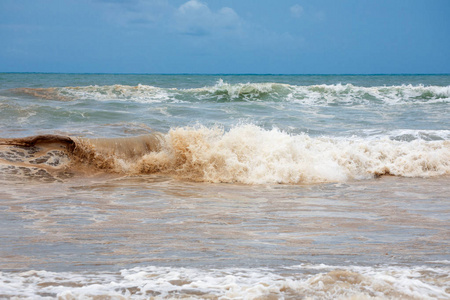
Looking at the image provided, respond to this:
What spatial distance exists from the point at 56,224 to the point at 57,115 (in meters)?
9.06

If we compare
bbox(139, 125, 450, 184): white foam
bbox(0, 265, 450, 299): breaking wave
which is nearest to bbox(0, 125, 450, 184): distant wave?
bbox(139, 125, 450, 184): white foam

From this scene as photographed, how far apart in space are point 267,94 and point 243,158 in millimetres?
15746

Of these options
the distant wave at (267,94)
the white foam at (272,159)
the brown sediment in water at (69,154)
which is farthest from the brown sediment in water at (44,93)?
the white foam at (272,159)

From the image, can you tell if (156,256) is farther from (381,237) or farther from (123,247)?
(381,237)

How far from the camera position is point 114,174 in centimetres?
784

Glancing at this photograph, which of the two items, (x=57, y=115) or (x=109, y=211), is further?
(x=57, y=115)

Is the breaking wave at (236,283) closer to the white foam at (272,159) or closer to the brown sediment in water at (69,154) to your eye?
the white foam at (272,159)

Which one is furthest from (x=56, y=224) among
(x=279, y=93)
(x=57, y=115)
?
(x=279, y=93)

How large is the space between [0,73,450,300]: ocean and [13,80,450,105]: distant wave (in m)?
9.20

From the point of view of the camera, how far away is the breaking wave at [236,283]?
9.61ft

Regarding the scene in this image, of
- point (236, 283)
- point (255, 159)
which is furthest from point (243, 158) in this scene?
point (236, 283)

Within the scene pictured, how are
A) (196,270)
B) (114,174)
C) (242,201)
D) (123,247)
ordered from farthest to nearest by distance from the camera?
(114,174), (242,201), (123,247), (196,270)

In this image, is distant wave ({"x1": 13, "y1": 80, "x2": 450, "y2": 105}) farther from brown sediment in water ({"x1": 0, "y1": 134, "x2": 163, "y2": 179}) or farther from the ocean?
brown sediment in water ({"x1": 0, "y1": 134, "x2": 163, "y2": 179})

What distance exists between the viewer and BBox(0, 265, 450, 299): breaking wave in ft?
9.61
